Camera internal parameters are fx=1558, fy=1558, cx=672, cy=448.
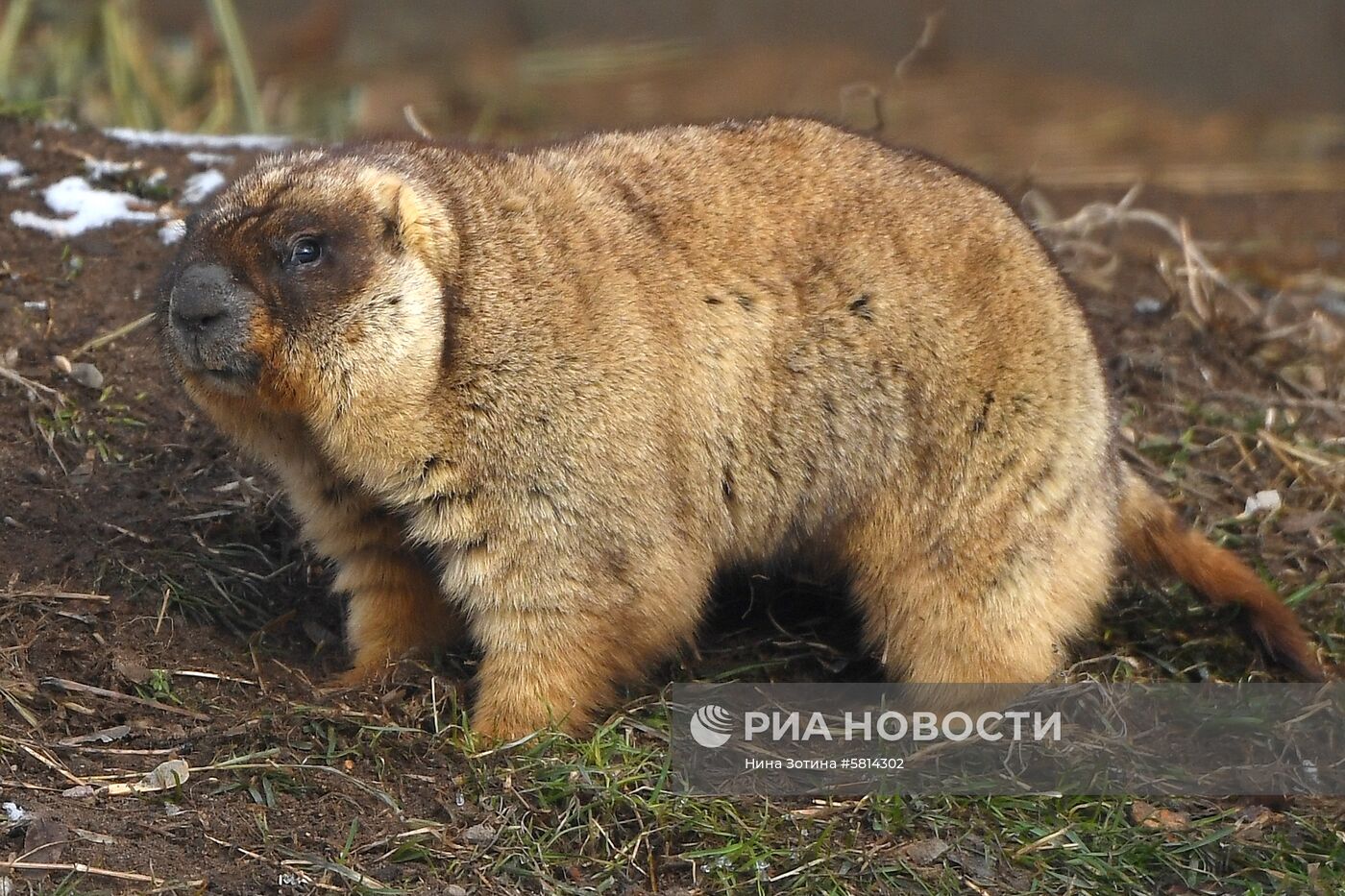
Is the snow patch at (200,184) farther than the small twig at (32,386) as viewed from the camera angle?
Yes

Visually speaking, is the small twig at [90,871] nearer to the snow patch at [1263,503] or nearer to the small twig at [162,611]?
the small twig at [162,611]

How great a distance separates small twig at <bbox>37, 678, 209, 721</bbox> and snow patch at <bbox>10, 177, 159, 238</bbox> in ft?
9.95

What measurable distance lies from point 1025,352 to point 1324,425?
2.84 metres

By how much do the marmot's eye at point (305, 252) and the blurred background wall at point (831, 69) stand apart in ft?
23.6

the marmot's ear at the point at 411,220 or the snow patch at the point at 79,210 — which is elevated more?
the marmot's ear at the point at 411,220

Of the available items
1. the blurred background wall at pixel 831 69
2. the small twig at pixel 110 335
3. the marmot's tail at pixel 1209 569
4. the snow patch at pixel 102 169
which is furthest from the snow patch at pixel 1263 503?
the snow patch at pixel 102 169

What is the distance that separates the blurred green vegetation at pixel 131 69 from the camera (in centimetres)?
1054

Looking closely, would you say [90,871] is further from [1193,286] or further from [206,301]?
[1193,286]

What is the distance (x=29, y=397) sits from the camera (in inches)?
250

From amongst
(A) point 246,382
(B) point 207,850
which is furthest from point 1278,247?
(B) point 207,850

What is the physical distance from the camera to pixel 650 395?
205 inches

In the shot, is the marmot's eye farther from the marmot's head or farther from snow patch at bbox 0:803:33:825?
snow patch at bbox 0:803:33:825

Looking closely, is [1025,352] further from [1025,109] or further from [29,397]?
[1025,109]

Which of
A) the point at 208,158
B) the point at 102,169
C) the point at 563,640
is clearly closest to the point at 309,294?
the point at 563,640
